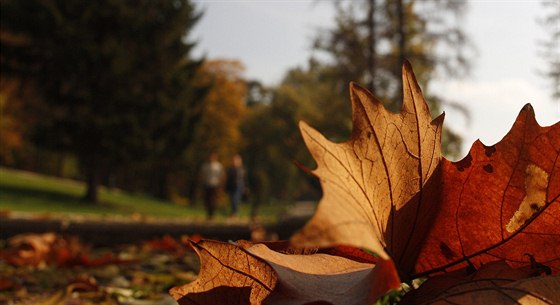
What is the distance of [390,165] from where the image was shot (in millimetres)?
582

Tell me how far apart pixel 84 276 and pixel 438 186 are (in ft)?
6.20

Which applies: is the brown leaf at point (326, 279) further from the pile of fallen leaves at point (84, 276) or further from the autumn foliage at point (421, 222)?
the pile of fallen leaves at point (84, 276)

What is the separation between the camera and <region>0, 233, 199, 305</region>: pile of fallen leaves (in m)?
1.69

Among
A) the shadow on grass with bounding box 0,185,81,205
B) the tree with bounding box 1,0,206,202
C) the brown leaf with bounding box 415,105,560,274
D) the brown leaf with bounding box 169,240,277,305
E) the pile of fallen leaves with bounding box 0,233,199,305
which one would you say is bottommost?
the pile of fallen leaves with bounding box 0,233,199,305

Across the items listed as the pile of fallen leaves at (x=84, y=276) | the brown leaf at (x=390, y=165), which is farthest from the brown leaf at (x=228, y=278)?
the pile of fallen leaves at (x=84, y=276)

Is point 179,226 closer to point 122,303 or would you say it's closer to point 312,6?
point 122,303

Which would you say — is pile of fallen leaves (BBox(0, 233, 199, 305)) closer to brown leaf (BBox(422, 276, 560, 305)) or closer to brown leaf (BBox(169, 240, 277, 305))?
brown leaf (BBox(169, 240, 277, 305))

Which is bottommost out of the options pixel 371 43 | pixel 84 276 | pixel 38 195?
pixel 84 276

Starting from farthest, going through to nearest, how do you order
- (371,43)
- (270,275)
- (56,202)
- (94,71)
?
(94,71), (56,202), (371,43), (270,275)

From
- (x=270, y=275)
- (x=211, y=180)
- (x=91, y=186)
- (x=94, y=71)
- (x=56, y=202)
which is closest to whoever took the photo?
(x=270, y=275)

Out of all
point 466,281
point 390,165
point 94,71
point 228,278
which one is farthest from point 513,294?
point 94,71

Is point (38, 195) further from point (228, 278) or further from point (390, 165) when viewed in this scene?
point (390, 165)

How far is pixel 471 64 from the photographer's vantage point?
21906 mm

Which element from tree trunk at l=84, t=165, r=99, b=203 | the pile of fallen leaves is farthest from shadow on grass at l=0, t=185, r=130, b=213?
the pile of fallen leaves
